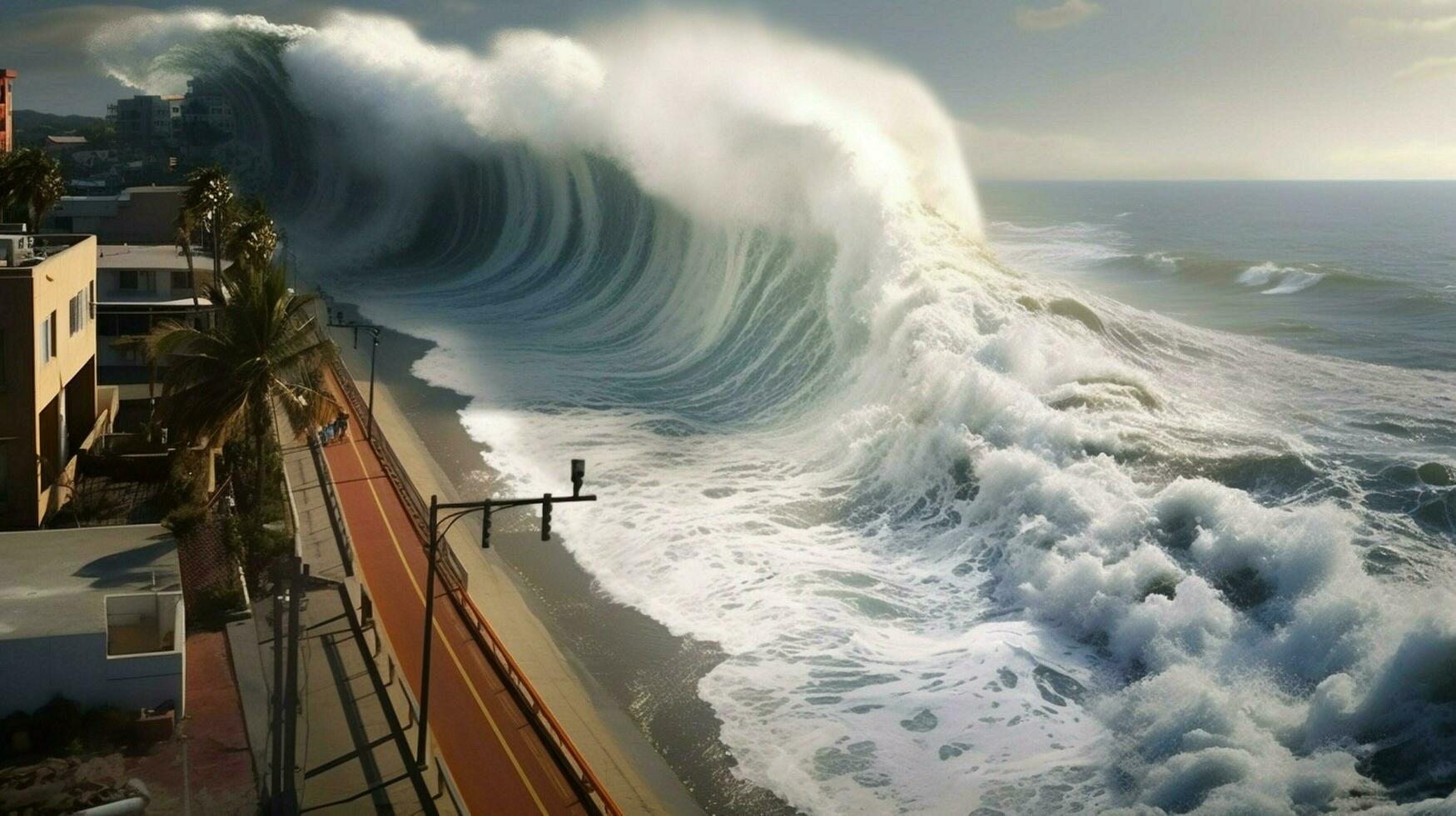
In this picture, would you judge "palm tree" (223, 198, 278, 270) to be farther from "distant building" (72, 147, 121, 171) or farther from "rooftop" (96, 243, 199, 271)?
"distant building" (72, 147, 121, 171)

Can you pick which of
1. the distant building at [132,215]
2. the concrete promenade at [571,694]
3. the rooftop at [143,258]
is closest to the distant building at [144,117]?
the distant building at [132,215]

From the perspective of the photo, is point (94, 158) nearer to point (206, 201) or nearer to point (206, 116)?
point (206, 116)

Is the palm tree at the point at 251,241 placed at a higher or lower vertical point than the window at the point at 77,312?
higher

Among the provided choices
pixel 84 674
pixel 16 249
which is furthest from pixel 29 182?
pixel 84 674

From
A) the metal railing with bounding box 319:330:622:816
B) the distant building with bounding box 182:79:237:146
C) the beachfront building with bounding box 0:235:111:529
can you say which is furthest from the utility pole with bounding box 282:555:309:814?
the distant building with bounding box 182:79:237:146

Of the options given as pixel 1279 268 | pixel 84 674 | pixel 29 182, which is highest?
pixel 29 182

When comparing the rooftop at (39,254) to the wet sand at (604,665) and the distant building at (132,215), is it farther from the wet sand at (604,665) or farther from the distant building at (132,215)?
the distant building at (132,215)
